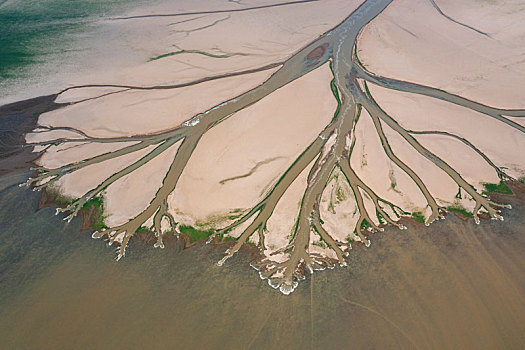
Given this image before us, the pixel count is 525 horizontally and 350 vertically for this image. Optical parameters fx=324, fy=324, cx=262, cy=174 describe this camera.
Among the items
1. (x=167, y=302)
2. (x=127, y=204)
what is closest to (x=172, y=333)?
(x=167, y=302)

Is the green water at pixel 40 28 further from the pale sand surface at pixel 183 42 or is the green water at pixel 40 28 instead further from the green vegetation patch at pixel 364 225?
the green vegetation patch at pixel 364 225

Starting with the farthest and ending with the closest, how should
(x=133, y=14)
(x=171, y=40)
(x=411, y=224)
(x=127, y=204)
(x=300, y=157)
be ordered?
(x=133, y=14) < (x=171, y=40) < (x=300, y=157) < (x=127, y=204) < (x=411, y=224)

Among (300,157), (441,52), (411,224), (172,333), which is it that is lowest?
(172,333)

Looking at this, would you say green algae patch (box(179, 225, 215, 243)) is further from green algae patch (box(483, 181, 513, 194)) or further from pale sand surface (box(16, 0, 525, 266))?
green algae patch (box(483, 181, 513, 194))

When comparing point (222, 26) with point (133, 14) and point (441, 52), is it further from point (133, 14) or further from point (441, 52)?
point (441, 52)

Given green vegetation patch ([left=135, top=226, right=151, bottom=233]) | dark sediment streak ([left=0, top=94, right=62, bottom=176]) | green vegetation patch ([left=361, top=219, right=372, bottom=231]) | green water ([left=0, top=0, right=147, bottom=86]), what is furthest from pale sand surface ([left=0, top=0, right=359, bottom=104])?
green vegetation patch ([left=361, top=219, right=372, bottom=231])

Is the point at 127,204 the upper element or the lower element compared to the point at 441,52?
lower

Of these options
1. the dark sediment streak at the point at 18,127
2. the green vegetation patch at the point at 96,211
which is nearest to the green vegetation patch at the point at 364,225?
the green vegetation patch at the point at 96,211
